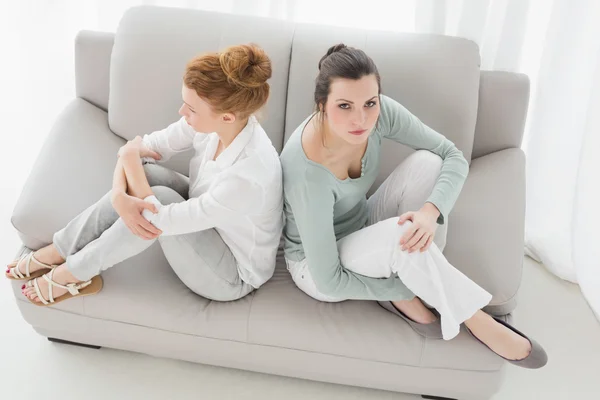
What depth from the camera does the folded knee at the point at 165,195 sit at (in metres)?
1.60

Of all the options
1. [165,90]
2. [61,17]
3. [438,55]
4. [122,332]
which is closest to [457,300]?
[438,55]

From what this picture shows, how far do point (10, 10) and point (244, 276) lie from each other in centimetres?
189

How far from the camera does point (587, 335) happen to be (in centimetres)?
211

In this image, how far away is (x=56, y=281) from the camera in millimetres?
1648

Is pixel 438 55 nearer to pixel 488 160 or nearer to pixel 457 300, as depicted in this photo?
pixel 488 160

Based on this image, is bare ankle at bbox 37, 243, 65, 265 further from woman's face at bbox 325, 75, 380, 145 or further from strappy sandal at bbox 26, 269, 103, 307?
woman's face at bbox 325, 75, 380, 145

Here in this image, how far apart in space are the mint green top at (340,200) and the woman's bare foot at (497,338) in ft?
0.65

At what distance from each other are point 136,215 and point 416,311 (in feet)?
2.57

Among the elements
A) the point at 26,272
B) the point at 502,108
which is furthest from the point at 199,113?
the point at 502,108

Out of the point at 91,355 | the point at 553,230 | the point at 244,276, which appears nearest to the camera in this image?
the point at 244,276

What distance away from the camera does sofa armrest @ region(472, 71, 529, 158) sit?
1.97m

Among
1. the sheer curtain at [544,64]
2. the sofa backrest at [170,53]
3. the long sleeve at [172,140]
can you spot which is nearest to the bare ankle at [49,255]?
the long sleeve at [172,140]

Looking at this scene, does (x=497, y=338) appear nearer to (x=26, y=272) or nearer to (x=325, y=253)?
(x=325, y=253)

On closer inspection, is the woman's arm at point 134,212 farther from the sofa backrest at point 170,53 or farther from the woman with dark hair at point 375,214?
the sofa backrest at point 170,53
